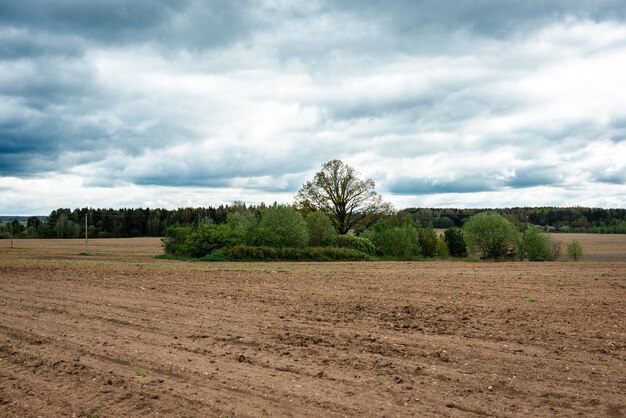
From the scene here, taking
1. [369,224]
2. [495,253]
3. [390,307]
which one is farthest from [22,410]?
[369,224]

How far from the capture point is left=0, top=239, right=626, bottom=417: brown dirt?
25.4ft

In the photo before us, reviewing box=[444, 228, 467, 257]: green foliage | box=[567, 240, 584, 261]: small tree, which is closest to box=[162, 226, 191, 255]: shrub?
box=[444, 228, 467, 257]: green foliage

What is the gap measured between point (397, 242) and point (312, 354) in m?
45.5

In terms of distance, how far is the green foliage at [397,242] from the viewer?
54.9 metres

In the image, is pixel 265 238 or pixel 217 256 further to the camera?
pixel 265 238

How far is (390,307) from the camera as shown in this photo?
51.8ft

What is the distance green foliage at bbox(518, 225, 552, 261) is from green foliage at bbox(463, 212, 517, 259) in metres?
1.07

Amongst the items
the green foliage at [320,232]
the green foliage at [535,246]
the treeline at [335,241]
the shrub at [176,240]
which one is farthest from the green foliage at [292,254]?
the green foliage at [535,246]

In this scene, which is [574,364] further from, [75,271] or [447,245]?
[447,245]

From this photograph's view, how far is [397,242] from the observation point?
181ft

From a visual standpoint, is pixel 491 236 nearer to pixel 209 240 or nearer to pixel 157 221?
pixel 209 240

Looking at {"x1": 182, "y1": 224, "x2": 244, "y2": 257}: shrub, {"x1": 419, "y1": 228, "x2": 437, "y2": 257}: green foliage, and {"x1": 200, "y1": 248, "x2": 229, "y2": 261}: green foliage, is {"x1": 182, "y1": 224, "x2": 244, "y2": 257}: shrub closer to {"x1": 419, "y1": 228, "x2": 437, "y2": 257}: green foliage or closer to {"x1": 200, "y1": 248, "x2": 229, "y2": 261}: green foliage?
{"x1": 200, "y1": 248, "x2": 229, "y2": 261}: green foliage

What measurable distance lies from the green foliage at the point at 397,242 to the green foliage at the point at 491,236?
6101 mm

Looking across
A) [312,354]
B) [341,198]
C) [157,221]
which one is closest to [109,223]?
[157,221]
